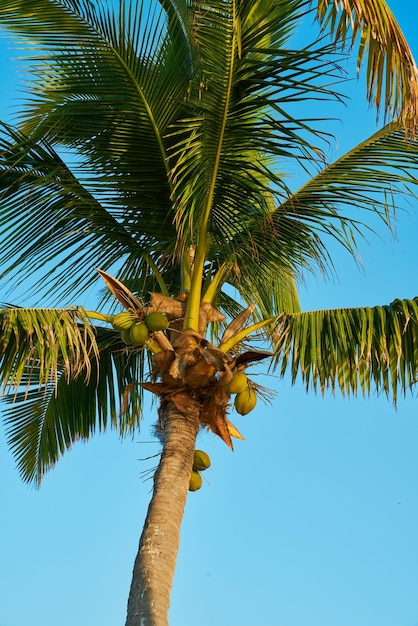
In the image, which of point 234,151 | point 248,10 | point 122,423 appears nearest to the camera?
point 248,10

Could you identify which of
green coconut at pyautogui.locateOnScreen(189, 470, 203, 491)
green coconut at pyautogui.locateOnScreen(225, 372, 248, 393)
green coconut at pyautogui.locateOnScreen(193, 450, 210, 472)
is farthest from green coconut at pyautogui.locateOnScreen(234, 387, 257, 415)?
green coconut at pyautogui.locateOnScreen(189, 470, 203, 491)

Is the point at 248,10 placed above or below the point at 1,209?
above

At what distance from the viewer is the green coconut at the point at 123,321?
6.77 meters

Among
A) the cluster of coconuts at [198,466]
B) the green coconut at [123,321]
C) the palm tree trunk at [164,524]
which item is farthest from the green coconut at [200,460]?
the green coconut at [123,321]

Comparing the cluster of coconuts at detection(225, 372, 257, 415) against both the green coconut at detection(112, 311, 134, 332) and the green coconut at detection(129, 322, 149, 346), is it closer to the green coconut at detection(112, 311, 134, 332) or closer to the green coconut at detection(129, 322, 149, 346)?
the green coconut at detection(129, 322, 149, 346)

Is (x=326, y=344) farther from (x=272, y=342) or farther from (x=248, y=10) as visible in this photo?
(x=248, y=10)

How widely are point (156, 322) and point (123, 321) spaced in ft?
0.78

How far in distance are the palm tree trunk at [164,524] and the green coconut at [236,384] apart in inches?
11.7

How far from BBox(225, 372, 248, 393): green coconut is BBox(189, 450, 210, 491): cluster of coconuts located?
670 millimetres

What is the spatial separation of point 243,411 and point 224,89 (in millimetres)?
2292

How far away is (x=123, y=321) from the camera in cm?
677

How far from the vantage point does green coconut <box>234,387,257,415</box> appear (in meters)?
6.95

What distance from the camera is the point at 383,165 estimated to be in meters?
7.84

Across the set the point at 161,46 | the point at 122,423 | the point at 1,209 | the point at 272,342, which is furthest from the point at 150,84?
the point at 122,423
